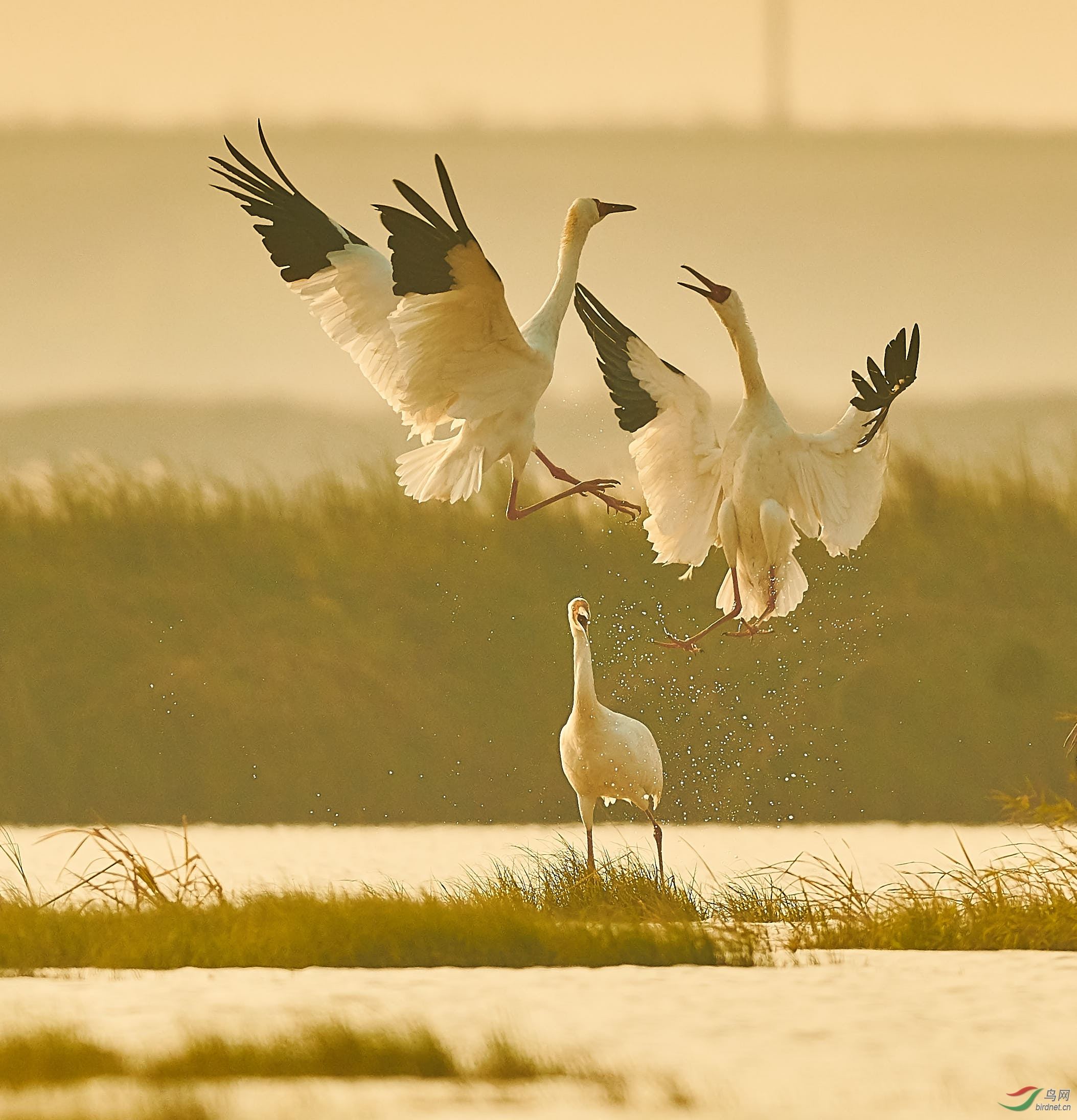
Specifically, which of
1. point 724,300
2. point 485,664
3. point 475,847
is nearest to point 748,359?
point 724,300

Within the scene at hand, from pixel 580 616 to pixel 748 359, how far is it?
2.12m

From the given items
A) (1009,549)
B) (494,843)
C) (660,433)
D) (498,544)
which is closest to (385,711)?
(498,544)

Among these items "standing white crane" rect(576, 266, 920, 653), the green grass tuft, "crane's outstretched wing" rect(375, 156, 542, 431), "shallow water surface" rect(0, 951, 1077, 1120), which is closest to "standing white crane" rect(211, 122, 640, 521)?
"crane's outstretched wing" rect(375, 156, 542, 431)

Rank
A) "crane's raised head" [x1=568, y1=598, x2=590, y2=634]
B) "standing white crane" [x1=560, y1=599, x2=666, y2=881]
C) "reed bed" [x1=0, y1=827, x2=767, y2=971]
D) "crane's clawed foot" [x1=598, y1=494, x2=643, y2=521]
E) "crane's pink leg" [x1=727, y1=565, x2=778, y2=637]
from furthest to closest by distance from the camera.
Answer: "crane's raised head" [x1=568, y1=598, x2=590, y2=634] < "standing white crane" [x1=560, y1=599, x2=666, y2=881] < "crane's pink leg" [x1=727, y1=565, x2=778, y2=637] < "crane's clawed foot" [x1=598, y1=494, x2=643, y2=521] < "reed bed" [x1=0, y1=827, x2=767, y2=971]

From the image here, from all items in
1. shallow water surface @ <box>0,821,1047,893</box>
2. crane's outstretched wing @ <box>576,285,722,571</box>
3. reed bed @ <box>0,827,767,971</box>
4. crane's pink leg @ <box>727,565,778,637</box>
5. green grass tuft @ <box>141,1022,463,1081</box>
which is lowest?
green grass tuft @ <box>141,1022,463,1081</box>

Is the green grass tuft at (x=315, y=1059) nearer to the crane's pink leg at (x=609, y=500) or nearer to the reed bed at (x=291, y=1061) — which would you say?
the reed bed at (x=291, y=1061)

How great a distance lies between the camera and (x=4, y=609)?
16.7 metres

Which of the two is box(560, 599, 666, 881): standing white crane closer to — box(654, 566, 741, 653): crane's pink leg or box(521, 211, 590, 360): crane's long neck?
box(654, 566, 741, 653): crane's pink leg

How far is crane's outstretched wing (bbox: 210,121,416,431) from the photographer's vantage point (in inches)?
402

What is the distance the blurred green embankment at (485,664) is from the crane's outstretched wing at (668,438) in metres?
4.20

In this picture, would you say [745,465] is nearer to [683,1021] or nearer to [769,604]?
[769,604]

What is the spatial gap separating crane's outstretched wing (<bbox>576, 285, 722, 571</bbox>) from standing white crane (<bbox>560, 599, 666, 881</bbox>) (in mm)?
979

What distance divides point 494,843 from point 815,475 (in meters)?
4.21

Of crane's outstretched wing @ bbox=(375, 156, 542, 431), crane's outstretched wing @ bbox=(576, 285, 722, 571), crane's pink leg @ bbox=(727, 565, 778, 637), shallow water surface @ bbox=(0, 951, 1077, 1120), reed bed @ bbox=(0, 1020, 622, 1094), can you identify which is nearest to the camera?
shallow water surface @ bbox=(0, 951, 1077, 1120)
